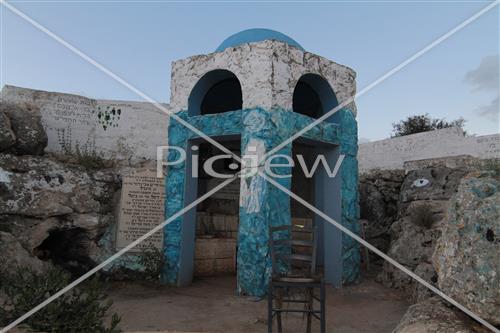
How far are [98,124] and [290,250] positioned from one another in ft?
23.4

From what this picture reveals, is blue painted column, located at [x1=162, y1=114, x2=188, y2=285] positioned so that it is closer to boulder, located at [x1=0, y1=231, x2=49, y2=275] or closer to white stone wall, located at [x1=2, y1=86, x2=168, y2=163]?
boulder, located at [x1=0, y1=231, x2=49, y2=275]

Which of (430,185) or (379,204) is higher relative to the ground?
(430,185)

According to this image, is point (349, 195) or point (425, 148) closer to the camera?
point (349, 195)

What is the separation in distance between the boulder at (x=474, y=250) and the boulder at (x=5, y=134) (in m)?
7.99

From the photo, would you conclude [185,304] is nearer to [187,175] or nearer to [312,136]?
[187,175]

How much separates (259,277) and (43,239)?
4318mm

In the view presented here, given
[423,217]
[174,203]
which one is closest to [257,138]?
[174,203]

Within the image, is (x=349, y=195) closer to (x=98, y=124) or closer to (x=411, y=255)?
(x=411, y=255)

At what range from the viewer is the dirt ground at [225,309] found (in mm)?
5879

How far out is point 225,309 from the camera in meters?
6.84

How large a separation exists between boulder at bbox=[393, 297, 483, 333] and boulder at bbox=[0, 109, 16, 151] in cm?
794

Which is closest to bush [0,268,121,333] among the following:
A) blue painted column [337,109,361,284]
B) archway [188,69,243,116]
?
archway [188,69,243,116]

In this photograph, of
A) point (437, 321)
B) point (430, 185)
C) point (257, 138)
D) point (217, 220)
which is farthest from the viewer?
point (217, 220)

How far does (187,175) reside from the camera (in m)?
8.83
